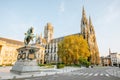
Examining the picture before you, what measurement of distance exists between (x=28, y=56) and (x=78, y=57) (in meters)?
30.7

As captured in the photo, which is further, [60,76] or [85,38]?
[85,38]

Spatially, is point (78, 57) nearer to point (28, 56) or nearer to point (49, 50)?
point (28, 56)

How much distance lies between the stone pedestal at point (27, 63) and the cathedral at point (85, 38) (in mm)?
57444

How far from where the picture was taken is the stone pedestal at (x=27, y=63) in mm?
17134

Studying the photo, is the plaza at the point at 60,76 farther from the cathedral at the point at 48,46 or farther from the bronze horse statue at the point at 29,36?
the cathedral at the point at 48,46

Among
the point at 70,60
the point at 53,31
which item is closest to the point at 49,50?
the point at 53,31

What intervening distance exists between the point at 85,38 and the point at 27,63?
6173 cm

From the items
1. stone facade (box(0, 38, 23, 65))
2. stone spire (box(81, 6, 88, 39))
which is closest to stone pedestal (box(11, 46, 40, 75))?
stone facade (box(0, 38, 23, 65))

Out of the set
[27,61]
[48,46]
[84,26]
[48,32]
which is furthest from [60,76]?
[48,32]

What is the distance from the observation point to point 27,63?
58.6ft

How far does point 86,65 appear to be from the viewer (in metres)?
50.2

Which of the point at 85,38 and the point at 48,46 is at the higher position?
the point at 85,38

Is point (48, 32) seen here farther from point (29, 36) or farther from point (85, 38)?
point (29, 36)

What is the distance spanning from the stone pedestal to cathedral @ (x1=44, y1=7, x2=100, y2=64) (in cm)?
5744
